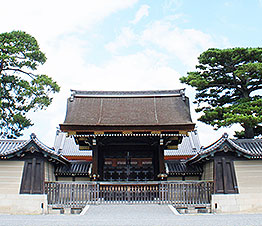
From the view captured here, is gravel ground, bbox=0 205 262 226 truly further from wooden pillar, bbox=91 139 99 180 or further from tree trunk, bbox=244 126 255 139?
tree trunk, bbox=244 126 255 139

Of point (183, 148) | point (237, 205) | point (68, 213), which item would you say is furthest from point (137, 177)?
point (183, 148)

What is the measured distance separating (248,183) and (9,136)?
19.2m

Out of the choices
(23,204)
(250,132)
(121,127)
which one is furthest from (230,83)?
(23,204)

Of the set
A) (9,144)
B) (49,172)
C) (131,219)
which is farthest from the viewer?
(9,144)

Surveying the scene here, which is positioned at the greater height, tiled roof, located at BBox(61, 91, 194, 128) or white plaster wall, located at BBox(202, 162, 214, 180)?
tiled roof, located at BBox(61, 91, 194, 128)

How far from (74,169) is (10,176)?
13.5 ft

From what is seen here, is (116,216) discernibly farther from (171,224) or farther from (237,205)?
(237,205)

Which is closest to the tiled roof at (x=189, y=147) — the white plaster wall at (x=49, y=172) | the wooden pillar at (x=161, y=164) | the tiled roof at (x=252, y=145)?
the tiled roof at (x=252, y=145)

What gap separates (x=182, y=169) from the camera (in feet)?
52.3

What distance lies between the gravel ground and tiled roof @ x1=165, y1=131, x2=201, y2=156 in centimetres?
1083

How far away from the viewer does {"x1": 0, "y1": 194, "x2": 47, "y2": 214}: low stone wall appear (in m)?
12.2

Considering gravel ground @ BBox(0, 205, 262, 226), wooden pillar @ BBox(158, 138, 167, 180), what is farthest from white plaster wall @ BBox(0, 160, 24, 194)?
wooden pillar @ BBox(158, 138, 167, 180)

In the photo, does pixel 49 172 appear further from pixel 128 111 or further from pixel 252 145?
pixel 252 145

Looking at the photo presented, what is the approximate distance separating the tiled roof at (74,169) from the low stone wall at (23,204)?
3178mm
